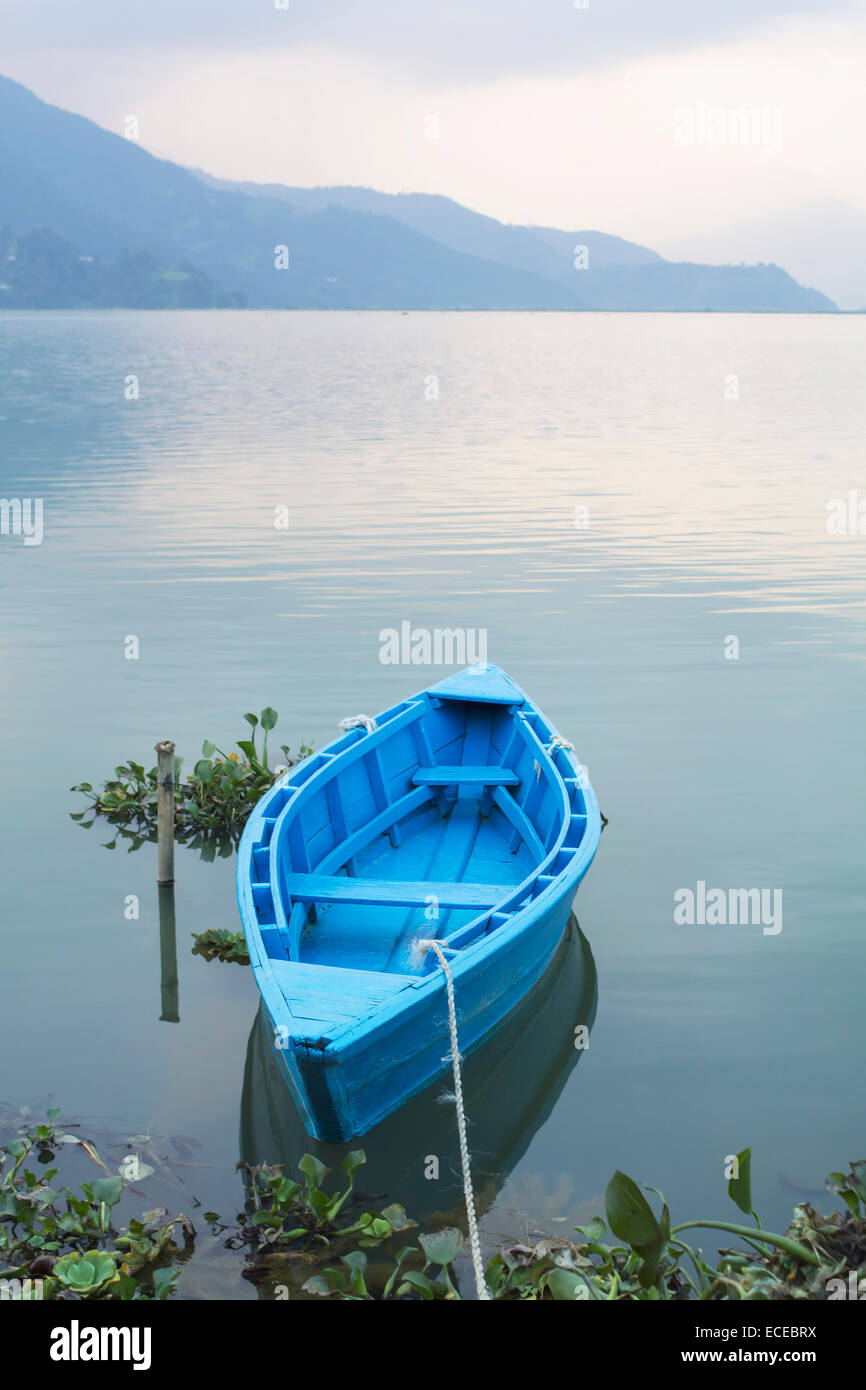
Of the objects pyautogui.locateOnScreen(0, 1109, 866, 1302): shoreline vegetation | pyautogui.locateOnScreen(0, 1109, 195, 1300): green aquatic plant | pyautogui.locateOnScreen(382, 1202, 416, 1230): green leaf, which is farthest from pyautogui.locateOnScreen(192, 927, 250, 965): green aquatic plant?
pyautogui.locateOnScreen(382, 1202, 416, 1230): green leaf

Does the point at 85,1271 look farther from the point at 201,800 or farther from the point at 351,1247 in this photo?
the point at 201,800

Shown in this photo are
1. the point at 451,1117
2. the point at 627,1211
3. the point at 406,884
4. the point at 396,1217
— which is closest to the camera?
the point at 627,1211

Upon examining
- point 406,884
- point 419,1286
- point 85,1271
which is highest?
point 406,884

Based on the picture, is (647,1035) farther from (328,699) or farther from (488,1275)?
(328,699)

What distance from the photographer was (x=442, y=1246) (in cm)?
595

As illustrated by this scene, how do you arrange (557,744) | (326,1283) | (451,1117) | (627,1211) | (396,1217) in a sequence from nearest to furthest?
(627,1211) < (326,1283) < (396,1217) < (451,1117) < (557,744)

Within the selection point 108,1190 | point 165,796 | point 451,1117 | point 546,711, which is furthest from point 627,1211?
point 546,711

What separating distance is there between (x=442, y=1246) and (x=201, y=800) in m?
6.81

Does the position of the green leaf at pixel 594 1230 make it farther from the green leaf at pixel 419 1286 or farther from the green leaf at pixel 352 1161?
the green leaf at pixel 352 1161

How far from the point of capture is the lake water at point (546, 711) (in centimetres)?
776

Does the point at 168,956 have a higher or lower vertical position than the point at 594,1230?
higher

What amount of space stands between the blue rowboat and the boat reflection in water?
0.30 metres
